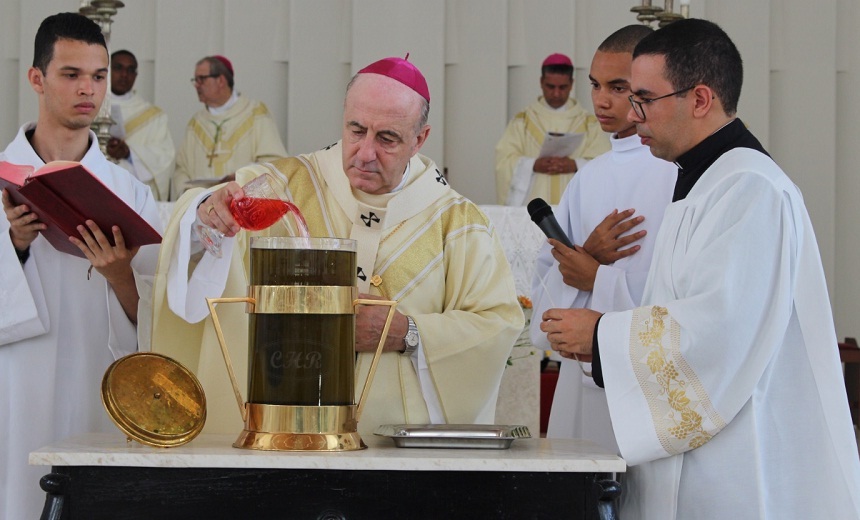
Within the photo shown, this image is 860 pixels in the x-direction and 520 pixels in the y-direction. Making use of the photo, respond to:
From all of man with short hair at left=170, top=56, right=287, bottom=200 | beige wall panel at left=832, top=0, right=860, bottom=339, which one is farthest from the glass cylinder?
beige wall panel at left=832, top=0, right=860, bottom=339

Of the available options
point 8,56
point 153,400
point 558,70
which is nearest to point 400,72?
point 153,400

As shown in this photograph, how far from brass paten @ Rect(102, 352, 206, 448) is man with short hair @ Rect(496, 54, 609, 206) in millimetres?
7429

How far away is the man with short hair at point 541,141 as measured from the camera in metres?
10.1

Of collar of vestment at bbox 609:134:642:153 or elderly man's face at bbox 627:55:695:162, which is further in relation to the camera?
collar of vestment at bbox 609:134:642:153

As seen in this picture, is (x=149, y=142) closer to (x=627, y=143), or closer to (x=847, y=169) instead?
(x=847, y=169)

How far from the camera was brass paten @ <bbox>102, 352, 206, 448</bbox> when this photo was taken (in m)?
2.63

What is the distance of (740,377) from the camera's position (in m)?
2.70

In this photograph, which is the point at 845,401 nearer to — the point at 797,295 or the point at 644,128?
the point at 797,295

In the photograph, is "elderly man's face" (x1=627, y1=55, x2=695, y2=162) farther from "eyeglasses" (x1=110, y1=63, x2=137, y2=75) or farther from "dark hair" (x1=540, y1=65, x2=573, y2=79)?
"eyeglasses" (x1=110, y1=63, x2=137, y2=75)

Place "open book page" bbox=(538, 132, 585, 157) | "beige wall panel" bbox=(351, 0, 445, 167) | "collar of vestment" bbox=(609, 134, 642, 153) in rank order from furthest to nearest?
"beige wall panel" bbox=(351, 0, 445, 167)
"open book page" bbox=(538, 132, 585, 157)
"collar of vestment" bbox=(609, 134, 642, 153)

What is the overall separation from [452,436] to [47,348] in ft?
5.07

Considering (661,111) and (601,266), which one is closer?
(661,111)

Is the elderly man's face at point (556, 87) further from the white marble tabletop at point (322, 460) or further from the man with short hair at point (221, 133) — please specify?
the white marble tabletop at point (322, 460)

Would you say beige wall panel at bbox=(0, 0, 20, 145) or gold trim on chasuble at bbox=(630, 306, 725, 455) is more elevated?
beige wall panel at bbox=(0, 0, 20, 145)
